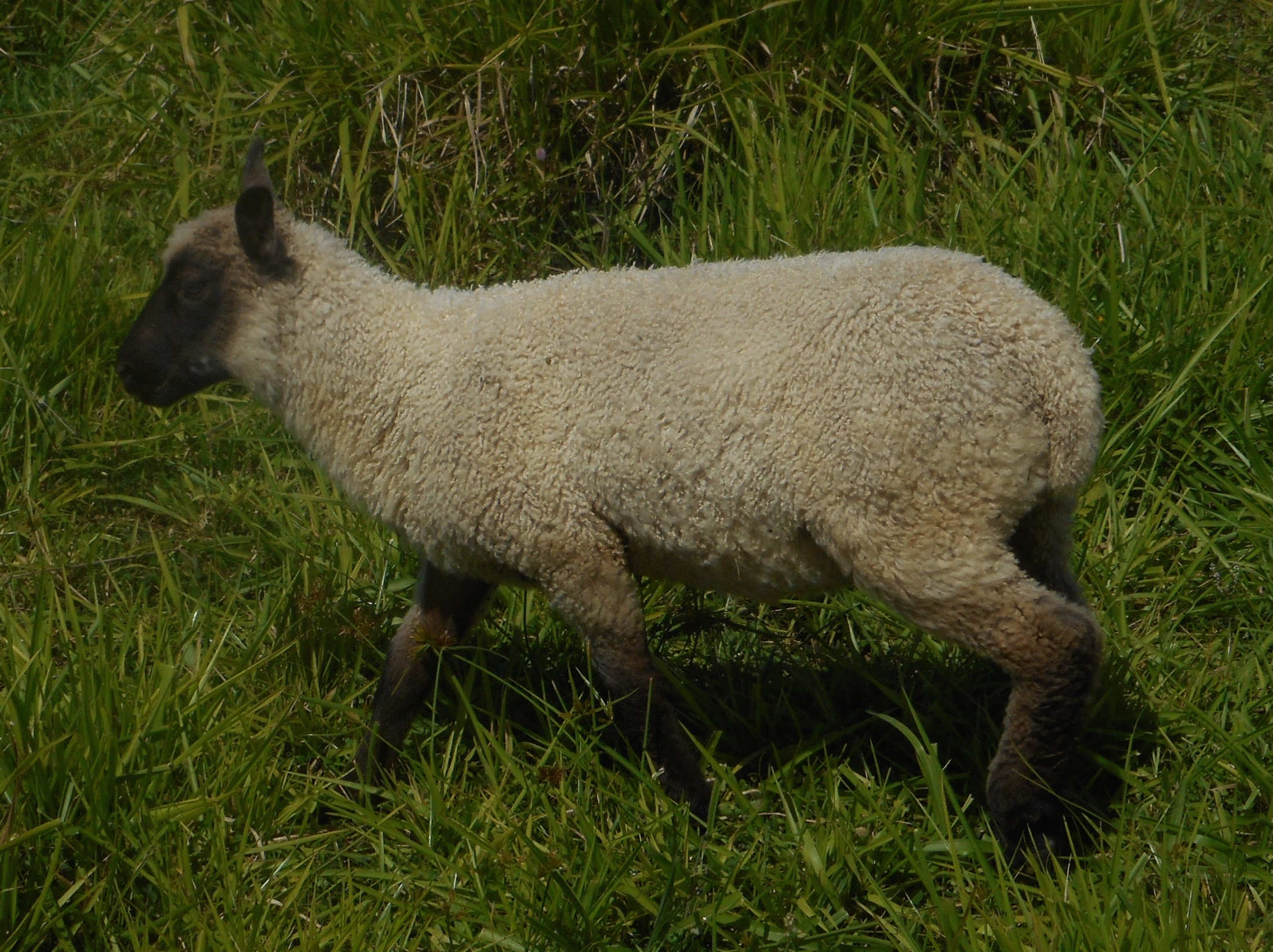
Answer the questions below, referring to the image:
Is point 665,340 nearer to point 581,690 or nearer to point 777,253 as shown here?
point 581,690

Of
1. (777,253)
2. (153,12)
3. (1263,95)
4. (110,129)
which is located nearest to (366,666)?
(777,253)

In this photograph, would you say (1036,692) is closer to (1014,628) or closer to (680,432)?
(1014,628)

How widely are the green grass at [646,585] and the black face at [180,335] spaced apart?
581 millimetres

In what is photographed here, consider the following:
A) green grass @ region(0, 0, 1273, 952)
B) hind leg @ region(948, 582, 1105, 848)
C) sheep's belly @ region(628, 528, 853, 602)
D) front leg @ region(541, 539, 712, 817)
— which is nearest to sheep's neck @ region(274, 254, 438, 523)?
green grass @ region(0, 0, 1273, 952)

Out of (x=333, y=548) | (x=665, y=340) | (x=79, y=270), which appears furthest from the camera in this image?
(x=79, y=270)

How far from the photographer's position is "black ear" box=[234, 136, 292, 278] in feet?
10.3

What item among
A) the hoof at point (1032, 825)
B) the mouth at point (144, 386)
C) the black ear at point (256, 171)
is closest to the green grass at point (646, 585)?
the hoof at point (1032, 825)

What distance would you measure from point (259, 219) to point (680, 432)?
116 centimetres

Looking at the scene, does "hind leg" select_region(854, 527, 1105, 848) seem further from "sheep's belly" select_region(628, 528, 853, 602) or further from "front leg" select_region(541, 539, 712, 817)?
"front leg" select_region(541, 539, 712, 817)

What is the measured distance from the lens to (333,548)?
394cm

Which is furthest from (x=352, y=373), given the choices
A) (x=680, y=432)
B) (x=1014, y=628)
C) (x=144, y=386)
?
(x=1014, y=628)

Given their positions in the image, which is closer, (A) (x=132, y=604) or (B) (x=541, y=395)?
(B) (x=541, y=395)

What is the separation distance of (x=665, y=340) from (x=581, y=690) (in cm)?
111

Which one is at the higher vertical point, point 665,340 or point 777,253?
point 665,340
